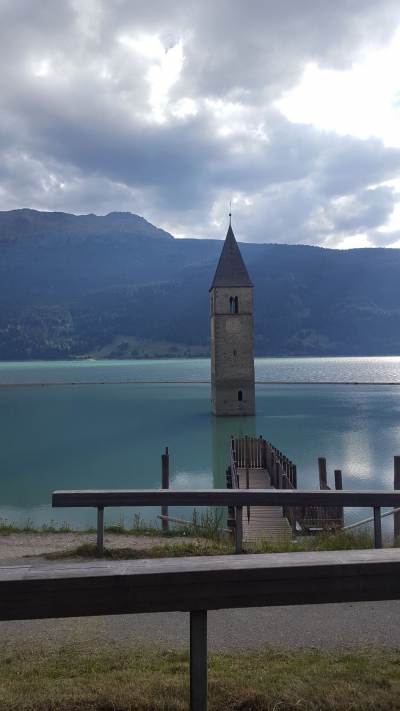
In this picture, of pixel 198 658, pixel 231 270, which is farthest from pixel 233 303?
pixel 198 658

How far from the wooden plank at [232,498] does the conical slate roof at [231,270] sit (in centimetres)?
4346

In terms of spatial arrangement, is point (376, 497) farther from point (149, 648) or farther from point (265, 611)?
point (149, 648)

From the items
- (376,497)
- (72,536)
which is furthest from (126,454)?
(376,497)

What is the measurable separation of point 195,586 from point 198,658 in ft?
1.38

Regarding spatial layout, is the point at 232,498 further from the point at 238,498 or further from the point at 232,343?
the point at 232,343

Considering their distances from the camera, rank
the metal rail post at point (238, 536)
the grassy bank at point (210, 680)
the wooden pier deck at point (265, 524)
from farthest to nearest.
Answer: the wooden pier deck at point (265, 524) → the metal rail post at point (238, 536) → the grassy bank at point (210, 680)

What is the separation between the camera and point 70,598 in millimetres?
2730

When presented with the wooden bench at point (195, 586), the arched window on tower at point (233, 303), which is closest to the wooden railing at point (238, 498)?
the wooden bench at point (195, 586)

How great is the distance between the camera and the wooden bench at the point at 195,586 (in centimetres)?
272

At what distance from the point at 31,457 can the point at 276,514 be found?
1761 centimetres

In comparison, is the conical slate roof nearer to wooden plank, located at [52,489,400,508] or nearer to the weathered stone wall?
the weathered stone wall

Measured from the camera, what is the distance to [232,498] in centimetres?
726

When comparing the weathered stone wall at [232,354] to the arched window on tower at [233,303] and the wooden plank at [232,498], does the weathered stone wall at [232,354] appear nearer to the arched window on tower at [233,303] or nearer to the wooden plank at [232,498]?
the arched window on tower at [233,303]

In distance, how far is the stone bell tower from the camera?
48.6 meters
